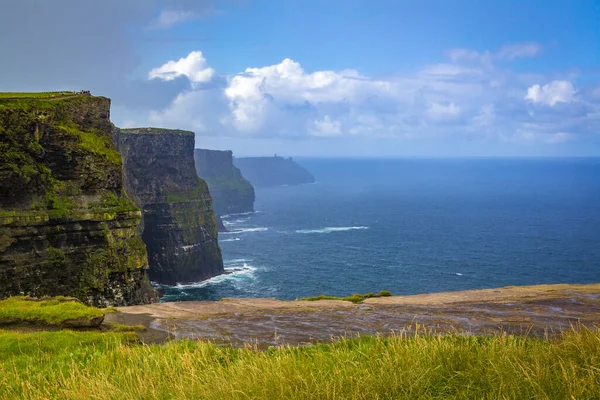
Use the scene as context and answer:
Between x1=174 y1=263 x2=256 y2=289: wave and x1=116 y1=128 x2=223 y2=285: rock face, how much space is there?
2424 mm

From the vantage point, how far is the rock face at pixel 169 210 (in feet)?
346

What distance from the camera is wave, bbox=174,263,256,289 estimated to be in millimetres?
102875

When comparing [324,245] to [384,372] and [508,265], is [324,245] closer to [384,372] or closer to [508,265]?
[508,265]

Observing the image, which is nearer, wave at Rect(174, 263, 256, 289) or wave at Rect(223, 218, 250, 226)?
wave at Rect(174, 263, 256, 289)

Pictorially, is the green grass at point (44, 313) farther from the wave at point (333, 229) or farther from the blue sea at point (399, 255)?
the wave at point (333, 229)

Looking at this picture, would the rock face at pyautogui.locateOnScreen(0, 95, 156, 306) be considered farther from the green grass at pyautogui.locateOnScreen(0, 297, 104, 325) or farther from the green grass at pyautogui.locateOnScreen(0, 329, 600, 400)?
the green grass at pyautogui.locateOnScreen(0, 329, 600, 400)

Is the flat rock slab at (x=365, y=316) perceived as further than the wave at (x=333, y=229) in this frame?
No

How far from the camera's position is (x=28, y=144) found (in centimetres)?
4319

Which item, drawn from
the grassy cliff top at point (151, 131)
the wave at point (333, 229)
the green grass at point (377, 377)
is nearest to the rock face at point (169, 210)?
the grassy cliff top at point (151, 131)

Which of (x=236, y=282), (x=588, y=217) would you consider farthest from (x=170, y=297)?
(x=588, y=217)

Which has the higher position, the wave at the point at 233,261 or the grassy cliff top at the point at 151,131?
the grassy cliff top at the point at 151,131

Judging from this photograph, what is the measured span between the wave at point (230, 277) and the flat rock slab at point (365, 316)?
76.5 m

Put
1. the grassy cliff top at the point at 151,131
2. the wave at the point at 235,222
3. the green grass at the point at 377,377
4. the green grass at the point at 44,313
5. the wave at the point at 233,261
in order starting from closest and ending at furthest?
the green grass at the point at 377,377 → the green grass at the point at 44,313 → the grassy cliff top at the point at 151,131 → the wave at the point at 233,261 → the wave at the point at 235,222

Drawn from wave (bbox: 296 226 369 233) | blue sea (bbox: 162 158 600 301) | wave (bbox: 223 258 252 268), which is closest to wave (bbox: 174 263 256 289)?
blue sea (bbox: 162 158 600 301)
